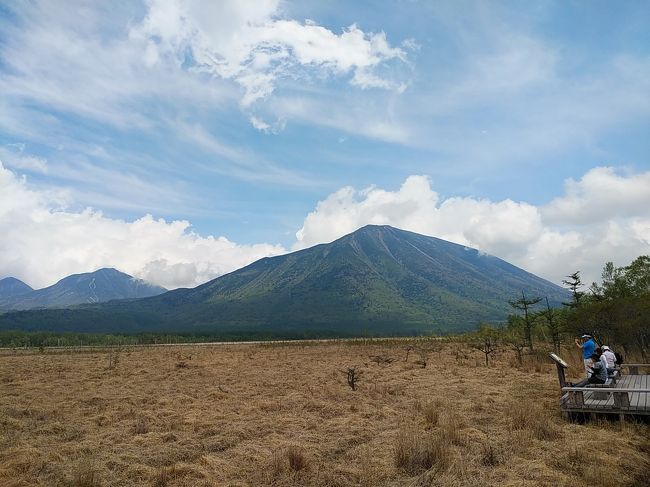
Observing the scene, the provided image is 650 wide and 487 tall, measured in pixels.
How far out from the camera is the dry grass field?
888 cm

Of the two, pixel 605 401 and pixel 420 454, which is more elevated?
pixel 605 401

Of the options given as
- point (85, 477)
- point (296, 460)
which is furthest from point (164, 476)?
point (296, 460)

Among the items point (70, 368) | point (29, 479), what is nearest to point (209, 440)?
point (29, 479)

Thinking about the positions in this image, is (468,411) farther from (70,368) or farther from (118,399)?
(70,368)

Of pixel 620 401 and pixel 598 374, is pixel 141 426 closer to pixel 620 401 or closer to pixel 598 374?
pixel 620 401

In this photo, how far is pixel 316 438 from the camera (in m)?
11.9

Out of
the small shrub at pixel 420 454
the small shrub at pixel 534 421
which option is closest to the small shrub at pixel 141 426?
the small shrub at pixel 420 454

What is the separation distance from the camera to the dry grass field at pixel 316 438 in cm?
888

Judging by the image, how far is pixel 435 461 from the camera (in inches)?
371

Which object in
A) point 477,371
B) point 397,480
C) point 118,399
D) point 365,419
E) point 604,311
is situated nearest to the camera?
point 397,480

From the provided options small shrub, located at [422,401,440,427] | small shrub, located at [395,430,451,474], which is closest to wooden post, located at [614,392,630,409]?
small shrub, located at [422,401,440,427]

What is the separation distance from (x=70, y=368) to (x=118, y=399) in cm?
1812

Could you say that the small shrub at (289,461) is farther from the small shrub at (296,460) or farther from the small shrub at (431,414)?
the small shrub at (431,414)

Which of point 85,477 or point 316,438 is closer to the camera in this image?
point 85,477
